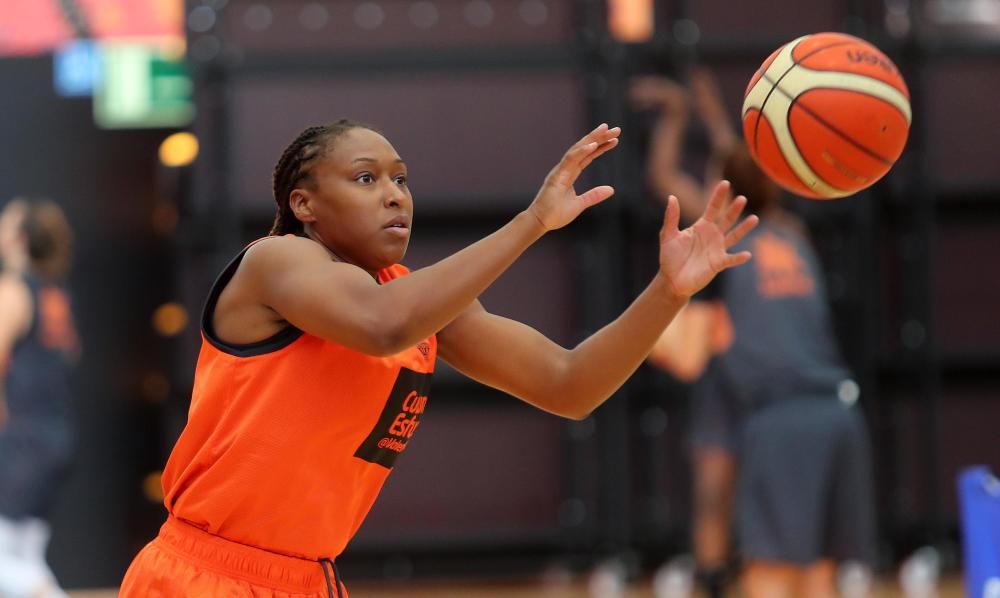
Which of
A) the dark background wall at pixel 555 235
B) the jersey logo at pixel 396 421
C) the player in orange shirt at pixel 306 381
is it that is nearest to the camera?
the player in orange shirt at pixel 306 381

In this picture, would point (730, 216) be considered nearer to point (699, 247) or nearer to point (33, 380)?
point (699, 247)

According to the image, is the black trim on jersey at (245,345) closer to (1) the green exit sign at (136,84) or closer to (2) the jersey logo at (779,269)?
(2) the jersey logo at (779,269)

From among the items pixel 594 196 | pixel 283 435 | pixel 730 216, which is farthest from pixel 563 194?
pixel 283 435

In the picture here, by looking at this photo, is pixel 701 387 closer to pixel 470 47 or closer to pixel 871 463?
pixel 871 463

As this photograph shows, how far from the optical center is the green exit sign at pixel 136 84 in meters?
9.15

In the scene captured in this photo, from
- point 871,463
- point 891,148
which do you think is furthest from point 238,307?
point 871,463

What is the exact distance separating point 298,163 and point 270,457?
2.06 ft

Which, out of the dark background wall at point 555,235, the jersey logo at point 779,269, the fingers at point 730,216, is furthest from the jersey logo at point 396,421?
the dark background wall at point 555,235

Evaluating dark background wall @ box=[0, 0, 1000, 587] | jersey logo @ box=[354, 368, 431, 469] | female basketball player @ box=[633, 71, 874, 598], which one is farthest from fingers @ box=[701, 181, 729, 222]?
dark background wall @ box=[0, 0, 1000, 587]

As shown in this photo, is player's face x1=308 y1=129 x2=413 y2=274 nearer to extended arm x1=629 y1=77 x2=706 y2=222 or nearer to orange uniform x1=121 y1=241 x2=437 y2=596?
orange uniform x1=121 y1=241 x2=437 y2=596

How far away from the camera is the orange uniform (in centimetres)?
300

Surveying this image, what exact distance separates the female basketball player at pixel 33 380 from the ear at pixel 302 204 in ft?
14.9

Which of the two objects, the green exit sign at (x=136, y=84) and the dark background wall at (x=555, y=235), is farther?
the green exit sign at (x=136, y=84)

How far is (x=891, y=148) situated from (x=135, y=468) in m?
6.89
